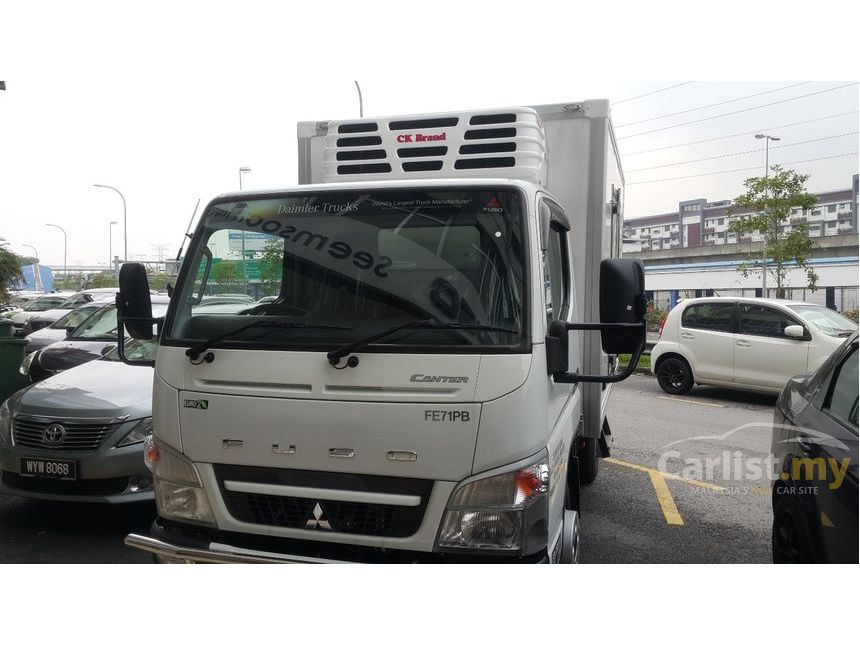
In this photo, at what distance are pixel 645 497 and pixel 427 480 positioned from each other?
394cm

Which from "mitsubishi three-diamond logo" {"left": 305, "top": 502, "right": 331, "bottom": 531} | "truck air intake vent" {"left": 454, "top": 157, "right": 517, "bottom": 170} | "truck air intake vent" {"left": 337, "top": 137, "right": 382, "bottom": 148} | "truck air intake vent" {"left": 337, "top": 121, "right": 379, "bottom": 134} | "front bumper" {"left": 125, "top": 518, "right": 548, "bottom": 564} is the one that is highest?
"truck air intake vent" {"left": 337, "top": 121, "right": 379, "bottom": 134}

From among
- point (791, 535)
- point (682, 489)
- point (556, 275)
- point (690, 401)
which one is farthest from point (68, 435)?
point (690, 401)

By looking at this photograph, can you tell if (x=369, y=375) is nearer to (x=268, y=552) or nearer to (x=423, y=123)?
(x=268, y=552)

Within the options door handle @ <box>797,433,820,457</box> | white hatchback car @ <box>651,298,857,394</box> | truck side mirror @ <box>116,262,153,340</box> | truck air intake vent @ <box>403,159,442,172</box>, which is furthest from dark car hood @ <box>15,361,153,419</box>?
white hatchback car @ <box>651,298,857,394</box>

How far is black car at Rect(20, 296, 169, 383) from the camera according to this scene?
28.3 ft

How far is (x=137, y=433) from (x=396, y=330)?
290cm

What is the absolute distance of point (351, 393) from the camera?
296cm

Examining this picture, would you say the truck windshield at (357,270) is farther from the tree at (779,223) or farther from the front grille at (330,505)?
the tree at (779,223)

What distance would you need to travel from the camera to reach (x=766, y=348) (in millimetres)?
10766

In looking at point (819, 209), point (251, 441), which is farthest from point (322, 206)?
point (819, 209)

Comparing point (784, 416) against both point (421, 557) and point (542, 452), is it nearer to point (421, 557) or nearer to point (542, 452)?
point (542, 452)

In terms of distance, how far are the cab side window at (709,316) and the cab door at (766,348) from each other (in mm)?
193

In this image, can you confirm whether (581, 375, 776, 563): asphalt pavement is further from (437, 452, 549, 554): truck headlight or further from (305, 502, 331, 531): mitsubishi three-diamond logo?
(305, 502, 331, 531): mitsubishi three-diamond logo

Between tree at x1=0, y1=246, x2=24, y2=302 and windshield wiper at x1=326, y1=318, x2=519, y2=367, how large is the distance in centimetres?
2860
